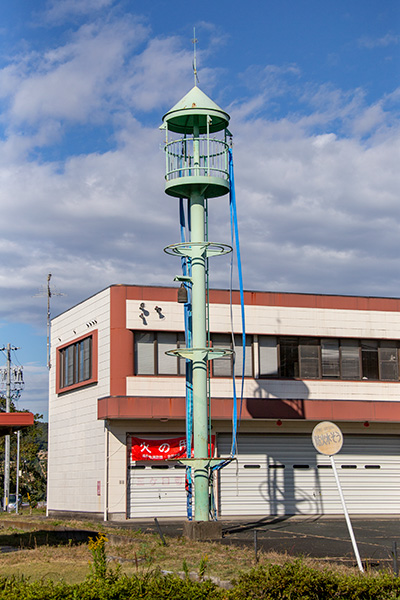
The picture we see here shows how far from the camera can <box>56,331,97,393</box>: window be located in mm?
28125

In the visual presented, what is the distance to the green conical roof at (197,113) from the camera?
20.3 m

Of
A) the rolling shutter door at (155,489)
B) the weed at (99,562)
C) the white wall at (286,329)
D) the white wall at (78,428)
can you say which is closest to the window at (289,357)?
the white wall at (286,329)

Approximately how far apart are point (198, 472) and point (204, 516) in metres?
1.05

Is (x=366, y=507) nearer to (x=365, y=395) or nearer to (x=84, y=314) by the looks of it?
(x=365, y=395)

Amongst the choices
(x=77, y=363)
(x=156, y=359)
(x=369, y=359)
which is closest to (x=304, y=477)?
(x=369, y=359)

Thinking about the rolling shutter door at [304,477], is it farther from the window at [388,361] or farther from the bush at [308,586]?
the bush at [308,586]

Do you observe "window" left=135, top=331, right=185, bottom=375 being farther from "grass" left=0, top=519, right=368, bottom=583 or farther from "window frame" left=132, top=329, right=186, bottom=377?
"grass" left=0, top=519, right=368, bottom=583

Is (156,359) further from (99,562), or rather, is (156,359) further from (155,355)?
(99,562)

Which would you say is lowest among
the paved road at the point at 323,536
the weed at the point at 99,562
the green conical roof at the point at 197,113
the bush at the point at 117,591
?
the paved road at the point at 323,536

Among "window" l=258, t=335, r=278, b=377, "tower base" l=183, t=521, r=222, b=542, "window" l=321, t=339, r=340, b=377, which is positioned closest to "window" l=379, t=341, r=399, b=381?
"window" l=321, t=339, r=340, b=377

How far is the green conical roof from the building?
7796 mm

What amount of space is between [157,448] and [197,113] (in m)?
12.2

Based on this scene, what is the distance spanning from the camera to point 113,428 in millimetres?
26500

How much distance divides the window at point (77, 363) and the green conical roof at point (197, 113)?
32.2 feet
